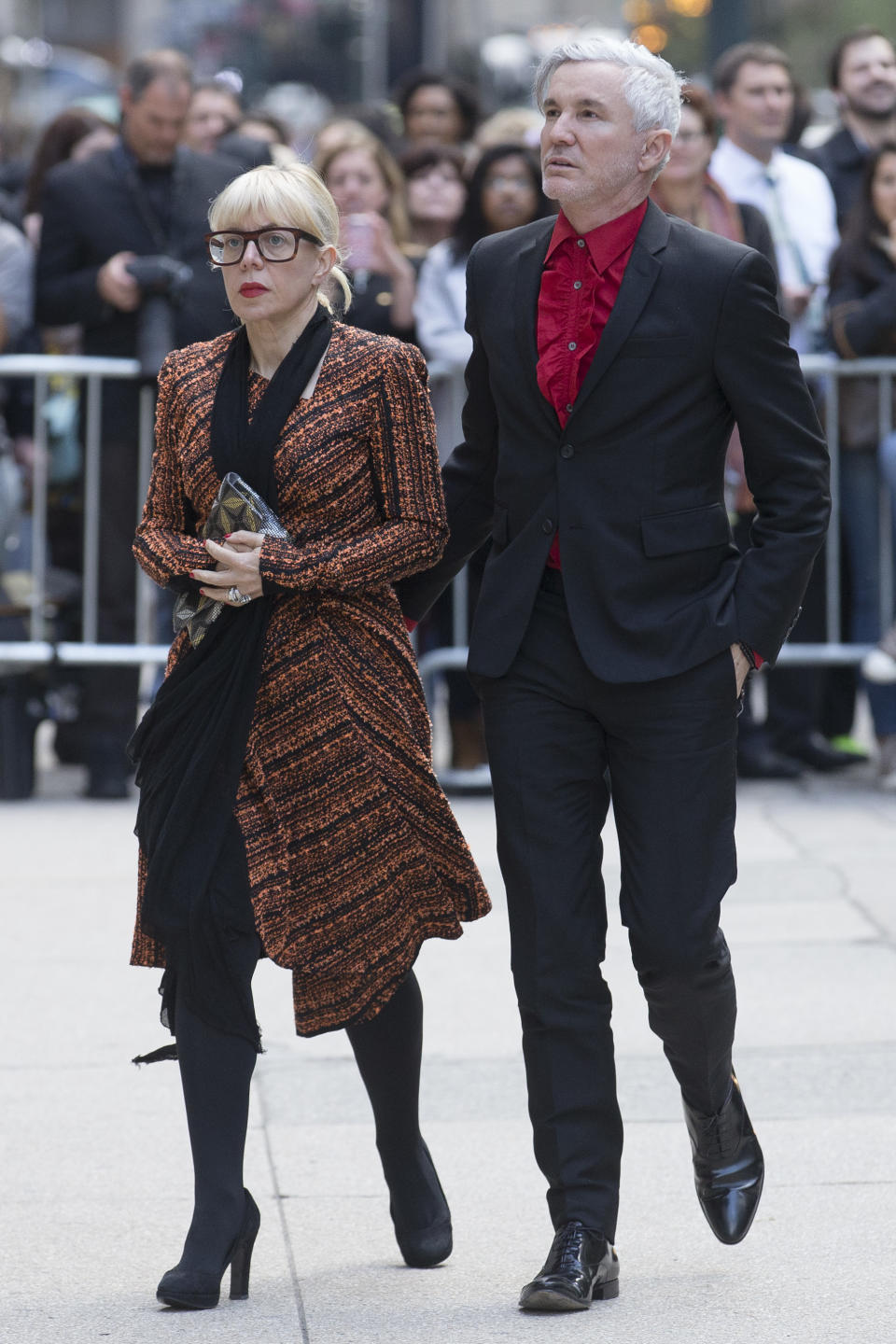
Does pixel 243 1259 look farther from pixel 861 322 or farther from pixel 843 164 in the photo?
pixel 843 164

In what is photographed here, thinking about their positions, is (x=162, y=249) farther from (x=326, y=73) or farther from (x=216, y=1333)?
(x=326, y=73)

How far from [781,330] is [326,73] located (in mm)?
35978

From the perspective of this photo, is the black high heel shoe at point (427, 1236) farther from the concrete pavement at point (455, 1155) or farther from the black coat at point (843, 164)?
the black coat at point (843, 164)

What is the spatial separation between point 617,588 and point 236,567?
2.10ft

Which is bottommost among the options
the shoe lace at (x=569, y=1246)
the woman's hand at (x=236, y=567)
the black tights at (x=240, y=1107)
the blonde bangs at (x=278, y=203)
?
the shoe lace at (x=569, y=1246)

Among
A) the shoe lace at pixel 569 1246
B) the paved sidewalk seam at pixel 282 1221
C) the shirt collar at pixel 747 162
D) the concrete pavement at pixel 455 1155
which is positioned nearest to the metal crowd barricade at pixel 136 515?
the shirt collar at pixel 747 162

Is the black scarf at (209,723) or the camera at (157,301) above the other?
the camera at (157,301)

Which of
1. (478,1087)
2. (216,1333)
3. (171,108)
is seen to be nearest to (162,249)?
(171,108)

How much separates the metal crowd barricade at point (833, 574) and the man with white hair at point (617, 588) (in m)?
4.33

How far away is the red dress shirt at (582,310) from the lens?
382 cm

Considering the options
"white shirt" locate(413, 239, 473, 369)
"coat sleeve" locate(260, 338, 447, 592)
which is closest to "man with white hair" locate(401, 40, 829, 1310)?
"coat sleeve" locate(260, 338, 447, 592)

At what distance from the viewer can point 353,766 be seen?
385 cm

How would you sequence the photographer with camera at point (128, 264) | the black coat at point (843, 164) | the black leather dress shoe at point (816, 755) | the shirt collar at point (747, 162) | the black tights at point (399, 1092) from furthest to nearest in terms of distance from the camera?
1. the black coat at point (843, 164)
2. the black leather dress shoe at point (816, 755)
3. the shirt collar at point (747, 162)
4. the photographer with camera at point (128, 264)
5. the black tights at point (399, 1092)

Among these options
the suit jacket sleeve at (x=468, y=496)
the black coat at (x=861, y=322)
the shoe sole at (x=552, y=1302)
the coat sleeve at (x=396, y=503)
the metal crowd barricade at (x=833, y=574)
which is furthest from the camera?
the metal crowd barricade at (x=833, y=574)
